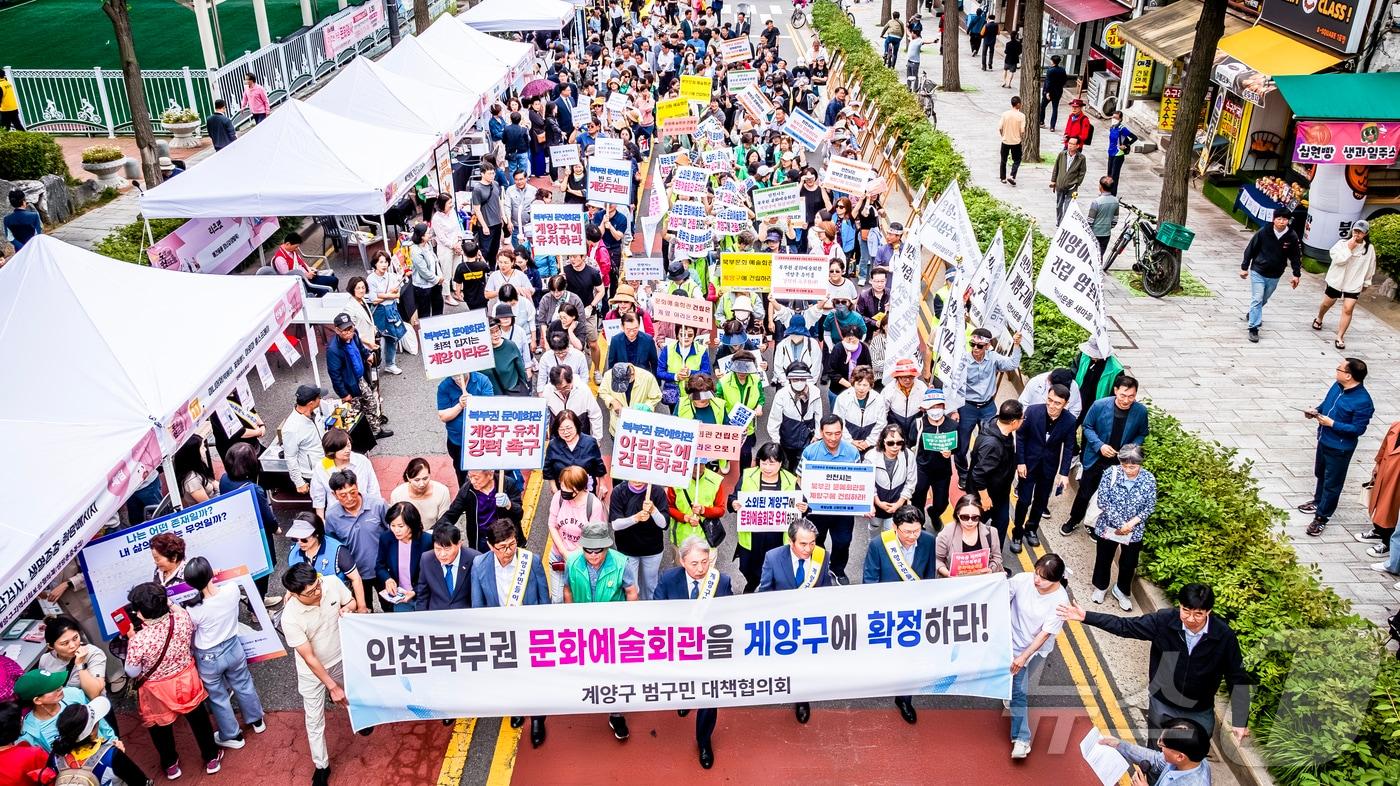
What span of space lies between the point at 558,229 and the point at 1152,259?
28.6ft

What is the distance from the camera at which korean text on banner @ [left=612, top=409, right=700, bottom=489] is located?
8102 millimetres

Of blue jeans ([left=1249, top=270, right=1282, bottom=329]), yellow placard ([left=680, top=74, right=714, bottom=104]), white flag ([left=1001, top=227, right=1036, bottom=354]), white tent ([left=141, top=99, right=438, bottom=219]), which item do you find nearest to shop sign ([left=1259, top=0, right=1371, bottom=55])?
blue jeans ([left=1249, top=270, right=1282, bottom=329])

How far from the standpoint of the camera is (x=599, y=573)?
7348 mm

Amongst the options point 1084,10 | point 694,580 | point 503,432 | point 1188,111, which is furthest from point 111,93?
point 1084,10

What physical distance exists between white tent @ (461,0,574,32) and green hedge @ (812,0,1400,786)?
832 inches

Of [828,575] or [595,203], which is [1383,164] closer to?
[595,203]

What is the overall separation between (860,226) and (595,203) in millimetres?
3964

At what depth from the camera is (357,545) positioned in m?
7.79

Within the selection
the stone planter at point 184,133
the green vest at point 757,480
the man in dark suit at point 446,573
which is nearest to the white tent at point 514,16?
the stone planter at point 184,133

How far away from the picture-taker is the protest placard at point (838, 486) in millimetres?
8164

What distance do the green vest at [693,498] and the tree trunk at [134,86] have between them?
A: 12.9 meters

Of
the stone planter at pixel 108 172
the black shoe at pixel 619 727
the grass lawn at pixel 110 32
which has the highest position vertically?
the black shoe at pixel 619 727

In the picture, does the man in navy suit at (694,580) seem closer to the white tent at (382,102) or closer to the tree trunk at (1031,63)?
the white tent at (382,102)

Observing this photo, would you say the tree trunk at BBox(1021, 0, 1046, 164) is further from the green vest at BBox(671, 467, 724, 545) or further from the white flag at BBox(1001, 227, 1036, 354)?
the green vest at BBox(671, 467, 724, 545)
